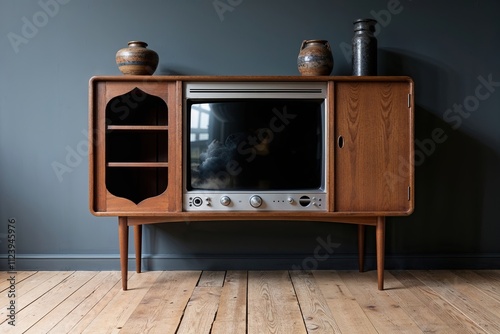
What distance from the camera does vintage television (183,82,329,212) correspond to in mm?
1602

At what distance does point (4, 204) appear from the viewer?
192cm

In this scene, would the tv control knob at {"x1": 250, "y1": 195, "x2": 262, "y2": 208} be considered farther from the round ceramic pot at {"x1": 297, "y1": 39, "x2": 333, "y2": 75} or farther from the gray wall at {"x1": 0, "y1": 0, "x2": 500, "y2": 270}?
the round ceramic pot at {"x1": 297, "y1": 39, "x2": 333, "y2": 75}

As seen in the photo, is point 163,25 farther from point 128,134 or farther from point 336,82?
point 336,82

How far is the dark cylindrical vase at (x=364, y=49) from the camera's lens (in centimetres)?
172

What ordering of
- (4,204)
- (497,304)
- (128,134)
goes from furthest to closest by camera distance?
(4,204), (128,134), (497,304)

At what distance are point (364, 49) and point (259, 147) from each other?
579 millimetres

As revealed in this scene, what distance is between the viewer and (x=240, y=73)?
1911mm

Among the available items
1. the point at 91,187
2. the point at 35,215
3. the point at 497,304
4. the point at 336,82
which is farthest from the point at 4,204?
the point at 497,304

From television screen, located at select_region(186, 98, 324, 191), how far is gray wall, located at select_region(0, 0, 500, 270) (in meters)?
0.34

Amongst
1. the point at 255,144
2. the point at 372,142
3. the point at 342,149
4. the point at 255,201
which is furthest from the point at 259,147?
the point at 372,142

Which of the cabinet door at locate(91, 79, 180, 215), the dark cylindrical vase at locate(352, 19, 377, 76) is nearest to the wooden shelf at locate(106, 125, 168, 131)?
the cabinet door at locate(91, 79, 180, 215)

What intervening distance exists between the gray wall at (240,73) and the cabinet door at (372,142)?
1.19 feet

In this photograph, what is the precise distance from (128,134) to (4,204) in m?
0.68

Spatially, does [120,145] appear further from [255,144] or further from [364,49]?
[364,49]
